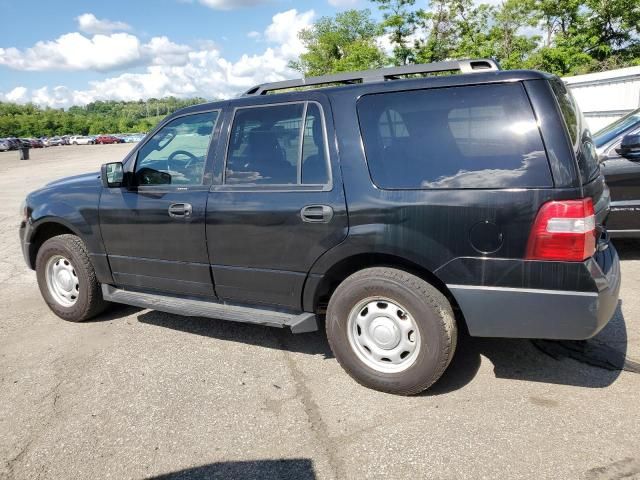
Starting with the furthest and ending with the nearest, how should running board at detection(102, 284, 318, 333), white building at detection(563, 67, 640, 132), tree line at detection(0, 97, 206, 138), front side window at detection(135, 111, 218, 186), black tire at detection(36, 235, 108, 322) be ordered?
tree line at detection(0, 97, 206, 138) → white building at detection(563, 67, 640, 132) → black tire at detection(36, 235, 108, 322) → front side window at detection(135, 111, 218, 186) → running board at detection(102, 284, 318, 333)

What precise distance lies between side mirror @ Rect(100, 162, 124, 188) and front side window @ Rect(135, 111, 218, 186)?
0.13 meters

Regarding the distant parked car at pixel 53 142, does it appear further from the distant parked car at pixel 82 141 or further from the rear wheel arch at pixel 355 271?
the rear wheel arch at pixel 355 271

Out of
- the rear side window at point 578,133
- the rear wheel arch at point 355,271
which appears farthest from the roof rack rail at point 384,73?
the rear wheel arch at point 355,271

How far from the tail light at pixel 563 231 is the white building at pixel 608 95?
1084cm

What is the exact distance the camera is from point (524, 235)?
8.86ft

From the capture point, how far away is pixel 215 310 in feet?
12.3

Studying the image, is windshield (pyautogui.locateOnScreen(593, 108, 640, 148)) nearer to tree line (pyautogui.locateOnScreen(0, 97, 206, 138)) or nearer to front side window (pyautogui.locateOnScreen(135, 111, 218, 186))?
front side window (pyautogui.locateOnScreen(135, 111, 218, 186))

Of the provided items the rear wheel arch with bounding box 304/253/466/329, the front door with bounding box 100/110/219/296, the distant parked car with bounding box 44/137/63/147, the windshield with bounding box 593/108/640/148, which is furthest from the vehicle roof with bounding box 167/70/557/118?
the distant parked car with bounding box 44/137/63/147

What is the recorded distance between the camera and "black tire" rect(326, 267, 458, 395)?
9.70 ft

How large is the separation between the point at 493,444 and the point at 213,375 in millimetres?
1892

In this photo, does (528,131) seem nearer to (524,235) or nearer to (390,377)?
(524,235)

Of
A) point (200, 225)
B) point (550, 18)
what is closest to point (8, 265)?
point (200, 225)

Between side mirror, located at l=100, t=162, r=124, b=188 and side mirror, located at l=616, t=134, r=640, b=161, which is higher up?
side mirror, located at l=100, t=162, r=124, b=188

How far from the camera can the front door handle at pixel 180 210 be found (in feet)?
12.1
